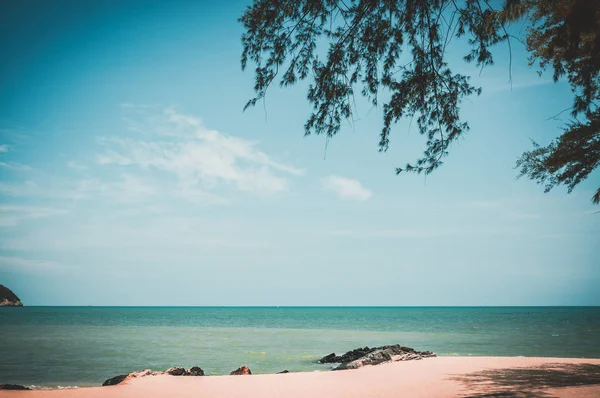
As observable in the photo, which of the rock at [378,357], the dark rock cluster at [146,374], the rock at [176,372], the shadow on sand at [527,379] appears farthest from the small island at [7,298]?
the shadow on sand at [527,379]

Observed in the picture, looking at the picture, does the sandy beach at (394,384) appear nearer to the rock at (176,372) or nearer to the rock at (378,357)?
the rock at (176,372)

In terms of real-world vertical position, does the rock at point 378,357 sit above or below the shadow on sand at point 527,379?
Result: below

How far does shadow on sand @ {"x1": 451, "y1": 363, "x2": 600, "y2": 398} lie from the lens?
24.1 ft

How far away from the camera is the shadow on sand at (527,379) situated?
7.34 m

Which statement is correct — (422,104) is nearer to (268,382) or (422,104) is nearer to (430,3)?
(430,3)

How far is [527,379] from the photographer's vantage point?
8.90 meters

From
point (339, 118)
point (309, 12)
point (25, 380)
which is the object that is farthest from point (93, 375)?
point (309, 12)

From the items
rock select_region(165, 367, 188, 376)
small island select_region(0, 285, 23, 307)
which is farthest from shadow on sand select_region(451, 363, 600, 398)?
small island select_region(0, 285, 23, 307)

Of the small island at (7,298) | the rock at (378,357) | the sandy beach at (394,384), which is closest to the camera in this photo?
the sandy beach at (394,384)

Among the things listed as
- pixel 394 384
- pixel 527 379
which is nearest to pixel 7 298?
pixel 394 384

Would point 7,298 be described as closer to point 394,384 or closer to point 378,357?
point 378,357

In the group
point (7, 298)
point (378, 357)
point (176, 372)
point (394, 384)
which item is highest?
point (394, 384)

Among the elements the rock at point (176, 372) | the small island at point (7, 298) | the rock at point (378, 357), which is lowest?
the small island at point (7, 298)

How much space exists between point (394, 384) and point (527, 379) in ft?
11.1
